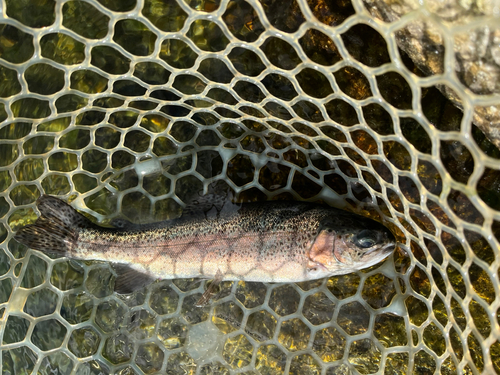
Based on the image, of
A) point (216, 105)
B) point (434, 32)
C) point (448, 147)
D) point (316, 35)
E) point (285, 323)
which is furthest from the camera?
point (285, 323)

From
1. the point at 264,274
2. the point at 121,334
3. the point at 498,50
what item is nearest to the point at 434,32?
the point at 498,50

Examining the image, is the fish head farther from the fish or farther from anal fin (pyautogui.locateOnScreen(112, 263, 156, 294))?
anal fin (pyautogui.locateOnScreen(112, 263, 156, 294))

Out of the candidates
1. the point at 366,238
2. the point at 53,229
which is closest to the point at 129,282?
the point at 53,229

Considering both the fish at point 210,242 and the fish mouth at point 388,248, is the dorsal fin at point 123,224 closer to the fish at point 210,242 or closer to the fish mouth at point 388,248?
the fish at point 210,242

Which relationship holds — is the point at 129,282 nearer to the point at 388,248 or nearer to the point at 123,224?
the point at 123,224

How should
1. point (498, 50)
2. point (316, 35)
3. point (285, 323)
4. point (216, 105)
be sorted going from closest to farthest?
point (498, 50)
point (316, 35)
point (216, 105)
point (285, 323)

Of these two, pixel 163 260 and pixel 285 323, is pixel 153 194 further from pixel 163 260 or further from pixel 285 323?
pixel 285 323

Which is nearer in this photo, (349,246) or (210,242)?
(349,246)

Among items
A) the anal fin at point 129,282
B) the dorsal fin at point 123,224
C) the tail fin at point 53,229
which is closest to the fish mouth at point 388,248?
the anal fin at point 129,282
